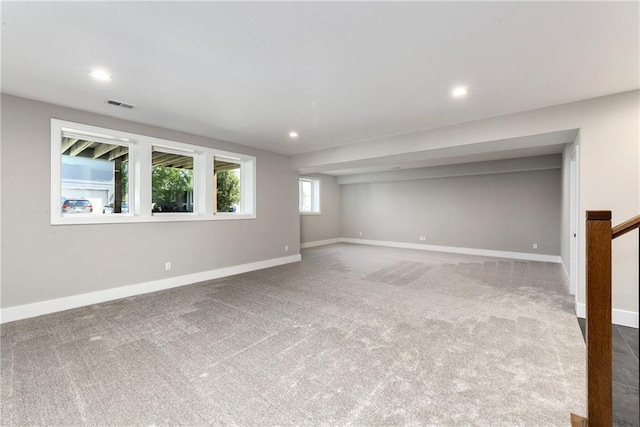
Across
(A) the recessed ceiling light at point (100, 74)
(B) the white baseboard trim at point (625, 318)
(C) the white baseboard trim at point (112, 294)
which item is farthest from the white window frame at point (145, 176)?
(B) the white baseboard trim at point (625, 318)

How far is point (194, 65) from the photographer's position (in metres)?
2.39

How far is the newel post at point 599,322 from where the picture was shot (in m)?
1.29

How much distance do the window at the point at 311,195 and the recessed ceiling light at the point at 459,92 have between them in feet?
20.7

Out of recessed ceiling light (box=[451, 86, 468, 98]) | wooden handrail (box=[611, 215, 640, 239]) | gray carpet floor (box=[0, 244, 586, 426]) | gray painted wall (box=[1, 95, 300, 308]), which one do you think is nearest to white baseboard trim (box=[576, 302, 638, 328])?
gray carpet floor (box=[0, 244, 586, 426])

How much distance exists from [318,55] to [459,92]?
5.47 ft

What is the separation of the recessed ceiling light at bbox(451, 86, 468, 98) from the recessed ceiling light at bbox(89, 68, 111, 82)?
132 inches

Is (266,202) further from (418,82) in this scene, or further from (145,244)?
(418,82)

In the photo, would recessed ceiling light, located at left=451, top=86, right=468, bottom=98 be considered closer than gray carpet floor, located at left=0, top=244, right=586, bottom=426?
No

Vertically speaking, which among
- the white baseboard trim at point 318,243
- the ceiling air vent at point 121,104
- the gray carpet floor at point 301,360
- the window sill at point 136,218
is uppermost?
the ceiling air vent at point 121,104

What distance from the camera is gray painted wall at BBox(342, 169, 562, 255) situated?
21.5 ft

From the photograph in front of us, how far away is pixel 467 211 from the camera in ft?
25.0

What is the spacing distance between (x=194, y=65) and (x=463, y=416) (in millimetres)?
3228

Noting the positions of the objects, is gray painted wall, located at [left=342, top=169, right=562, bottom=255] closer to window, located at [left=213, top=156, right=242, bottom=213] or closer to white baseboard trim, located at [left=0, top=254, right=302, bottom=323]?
white baseboard trim, located at [left=0, top=254, right=302, bottom=323]

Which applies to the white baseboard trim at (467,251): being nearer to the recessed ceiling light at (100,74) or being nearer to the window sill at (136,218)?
the window sill at (136,218)
